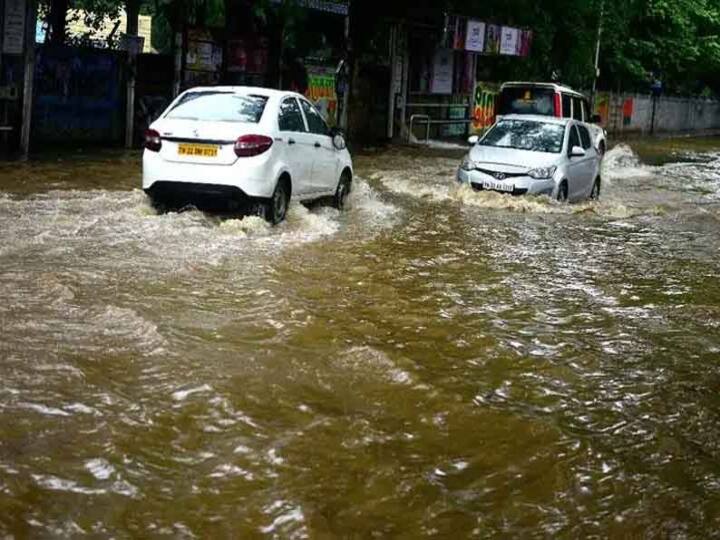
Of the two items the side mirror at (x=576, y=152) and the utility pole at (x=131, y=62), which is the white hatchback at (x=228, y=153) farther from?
the utility pole at (x=131, y=62)

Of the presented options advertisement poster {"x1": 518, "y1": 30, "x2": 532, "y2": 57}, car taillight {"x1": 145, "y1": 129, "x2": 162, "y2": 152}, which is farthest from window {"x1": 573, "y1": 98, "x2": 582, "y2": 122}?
car taillight {"x1": 145, "y1": 129, "x2": 162, "y2": 152}

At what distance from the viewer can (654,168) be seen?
25.0 metres

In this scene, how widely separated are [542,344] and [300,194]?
17.7 feet

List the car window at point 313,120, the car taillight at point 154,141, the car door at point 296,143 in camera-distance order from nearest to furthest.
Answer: the car taillight at point 154,141 → the car door at point 296,143 → the car window at point 313,120

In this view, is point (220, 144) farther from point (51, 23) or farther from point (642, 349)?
point (51, 23)

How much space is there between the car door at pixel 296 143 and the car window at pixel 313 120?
221mm

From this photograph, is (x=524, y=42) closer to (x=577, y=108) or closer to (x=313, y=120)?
(x=577, y=108)

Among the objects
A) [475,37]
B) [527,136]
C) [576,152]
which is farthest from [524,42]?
[576,152]

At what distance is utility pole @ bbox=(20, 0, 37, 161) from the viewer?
15.7 meters

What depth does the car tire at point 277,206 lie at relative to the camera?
34.9 ft

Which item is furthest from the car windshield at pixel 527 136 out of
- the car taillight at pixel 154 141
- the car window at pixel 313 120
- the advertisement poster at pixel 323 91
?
the advertisement poster at pixel 323 91

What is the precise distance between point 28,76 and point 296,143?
6.78 meters

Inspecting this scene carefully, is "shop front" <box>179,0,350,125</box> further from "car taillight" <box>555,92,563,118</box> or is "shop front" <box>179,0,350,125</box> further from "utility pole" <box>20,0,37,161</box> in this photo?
"car taillight" <box>555,92,563,118</box>

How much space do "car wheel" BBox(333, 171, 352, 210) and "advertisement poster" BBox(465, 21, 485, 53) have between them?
14.2 metres
